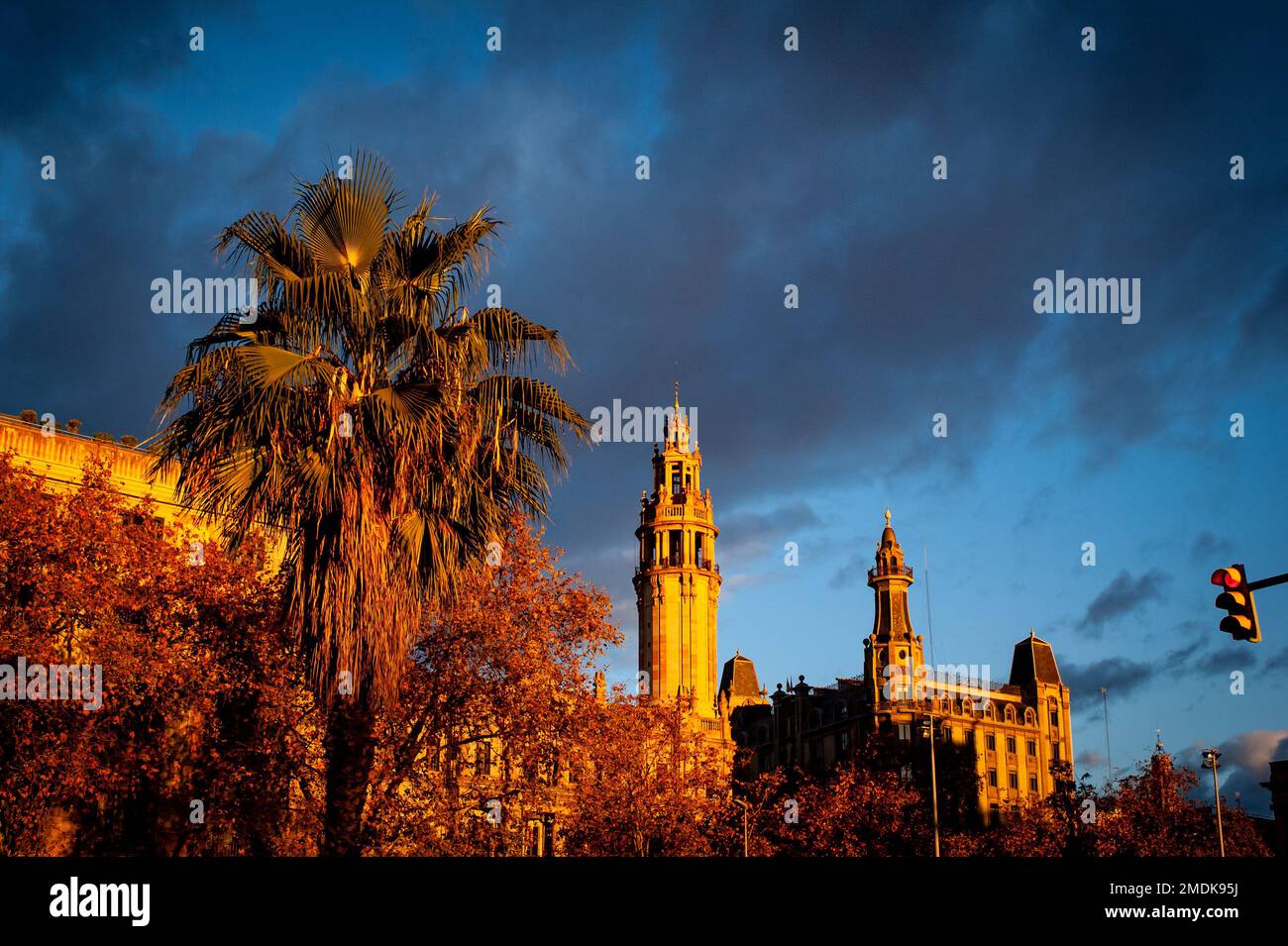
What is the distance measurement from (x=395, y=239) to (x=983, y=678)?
121255 mm

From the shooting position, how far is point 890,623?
432 ft

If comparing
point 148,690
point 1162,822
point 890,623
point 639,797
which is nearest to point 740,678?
point 890,623

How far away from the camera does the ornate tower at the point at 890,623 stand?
124m

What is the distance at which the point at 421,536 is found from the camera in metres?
20.0

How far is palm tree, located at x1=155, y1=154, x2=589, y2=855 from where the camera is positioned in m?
18.8

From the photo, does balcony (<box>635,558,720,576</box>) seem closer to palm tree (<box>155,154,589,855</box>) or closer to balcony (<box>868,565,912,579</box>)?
balcony (<box>868,565,912,579</box>)

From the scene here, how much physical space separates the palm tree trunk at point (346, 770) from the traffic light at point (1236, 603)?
601 inches

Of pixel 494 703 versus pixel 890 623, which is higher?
pixel 890 623

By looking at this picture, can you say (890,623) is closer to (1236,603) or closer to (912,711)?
(912,711)

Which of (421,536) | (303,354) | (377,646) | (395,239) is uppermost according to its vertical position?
(395,239)

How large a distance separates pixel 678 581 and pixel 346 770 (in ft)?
361
